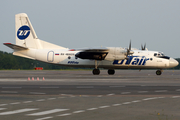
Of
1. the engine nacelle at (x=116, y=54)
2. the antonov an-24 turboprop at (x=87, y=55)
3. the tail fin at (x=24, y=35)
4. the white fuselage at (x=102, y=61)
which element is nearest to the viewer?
the engine nacelle at (x=116, y=54)

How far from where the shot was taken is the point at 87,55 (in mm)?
41750

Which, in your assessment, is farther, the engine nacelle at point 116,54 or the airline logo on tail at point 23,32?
the airline logo on tail at point 23,32

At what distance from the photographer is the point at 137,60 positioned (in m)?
42.3

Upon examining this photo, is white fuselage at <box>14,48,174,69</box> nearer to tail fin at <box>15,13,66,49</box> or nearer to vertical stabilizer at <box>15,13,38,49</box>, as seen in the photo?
tail fin at <box>15,13,66,49</box>

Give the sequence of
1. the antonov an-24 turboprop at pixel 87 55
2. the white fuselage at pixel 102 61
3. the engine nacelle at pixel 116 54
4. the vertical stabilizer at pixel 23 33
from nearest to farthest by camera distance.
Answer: the engine nacelle at pixel 116 54
the antonov an-24 turboprop at pixel 87 55
the white fuselage at pixel 102 61
the vertical stabilizer at pixel 23 33

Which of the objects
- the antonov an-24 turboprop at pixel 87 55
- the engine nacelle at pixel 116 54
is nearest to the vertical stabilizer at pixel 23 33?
the antonov an-24 turboprop at pixel 87 55

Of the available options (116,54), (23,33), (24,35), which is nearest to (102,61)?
(116,54)

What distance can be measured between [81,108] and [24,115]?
2414 mm

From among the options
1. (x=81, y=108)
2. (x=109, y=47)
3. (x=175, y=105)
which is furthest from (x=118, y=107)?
(x=109, y=47)

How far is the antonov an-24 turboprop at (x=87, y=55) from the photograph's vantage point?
41688mm

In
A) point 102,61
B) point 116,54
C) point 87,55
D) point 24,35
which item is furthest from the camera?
point 24,35

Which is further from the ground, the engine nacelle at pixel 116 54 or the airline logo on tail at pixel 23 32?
the airline logo on tail at pixel 23 32

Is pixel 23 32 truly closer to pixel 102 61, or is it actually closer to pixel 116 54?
pixel 102 61

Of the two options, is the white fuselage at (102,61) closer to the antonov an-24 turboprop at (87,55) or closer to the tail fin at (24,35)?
the antonov an-24 turboprop at (87,55)
